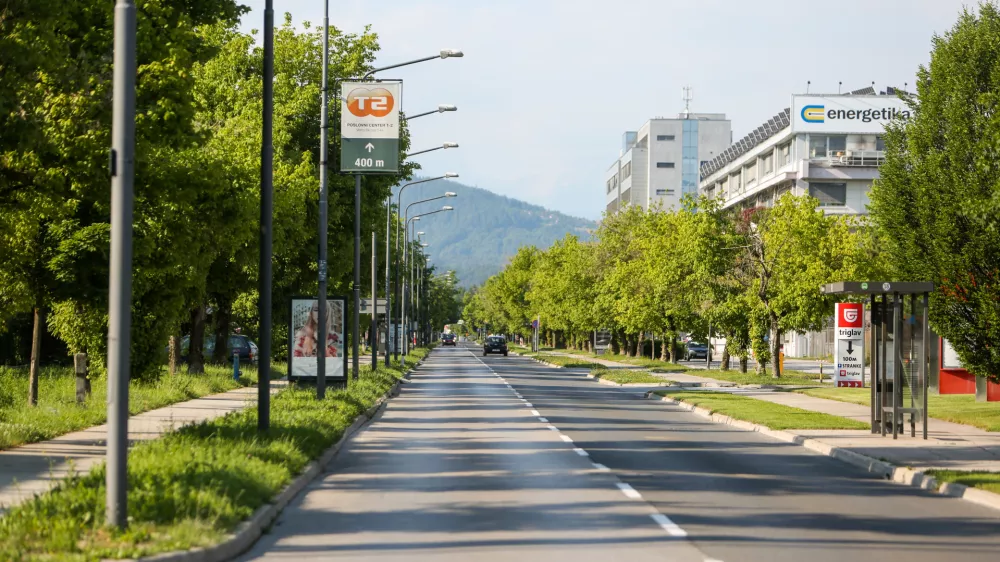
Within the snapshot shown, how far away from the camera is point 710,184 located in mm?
130875

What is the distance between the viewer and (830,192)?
9862 cm

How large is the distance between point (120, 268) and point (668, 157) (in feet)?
480

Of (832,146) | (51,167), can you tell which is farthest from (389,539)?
(832,146)

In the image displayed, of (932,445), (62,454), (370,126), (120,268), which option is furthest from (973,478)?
(370,126)

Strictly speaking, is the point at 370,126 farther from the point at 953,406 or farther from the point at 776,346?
the point at 776,346

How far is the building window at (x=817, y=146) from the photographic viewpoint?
329ft

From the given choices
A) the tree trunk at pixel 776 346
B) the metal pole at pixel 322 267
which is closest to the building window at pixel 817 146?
the tree trunk at pixel 776 346

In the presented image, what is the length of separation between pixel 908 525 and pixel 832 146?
9276 cm

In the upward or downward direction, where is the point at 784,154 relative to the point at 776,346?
upward

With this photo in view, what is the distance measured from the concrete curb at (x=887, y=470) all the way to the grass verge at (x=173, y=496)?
7787 mm

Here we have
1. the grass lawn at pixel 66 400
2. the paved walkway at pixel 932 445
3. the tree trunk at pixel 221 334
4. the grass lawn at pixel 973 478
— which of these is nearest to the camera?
the grass lawn at pixel 973 478

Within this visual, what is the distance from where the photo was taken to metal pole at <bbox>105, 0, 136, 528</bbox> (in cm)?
995

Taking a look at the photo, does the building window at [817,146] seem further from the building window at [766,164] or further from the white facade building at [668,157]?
the white facade building at [668,157]

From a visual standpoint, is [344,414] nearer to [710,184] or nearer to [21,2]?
[21,2]
